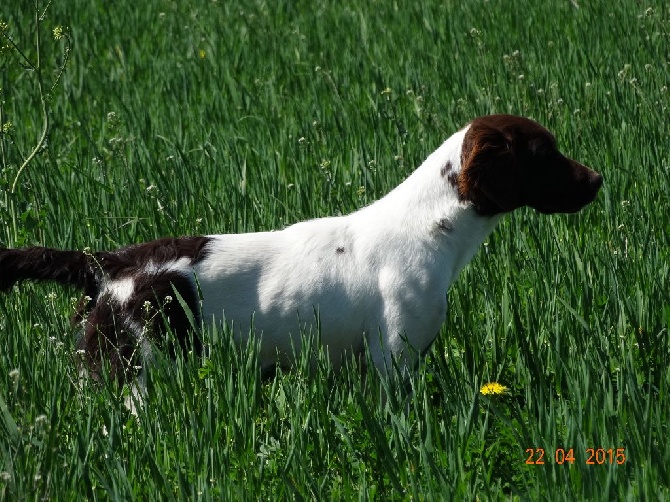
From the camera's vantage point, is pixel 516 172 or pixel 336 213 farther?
pixel 336 213

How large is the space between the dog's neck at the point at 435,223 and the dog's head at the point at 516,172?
0.14 ft

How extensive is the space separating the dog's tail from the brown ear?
1191mm

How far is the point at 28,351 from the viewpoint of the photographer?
3.26m

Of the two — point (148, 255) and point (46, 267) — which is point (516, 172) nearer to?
point (148, 255)

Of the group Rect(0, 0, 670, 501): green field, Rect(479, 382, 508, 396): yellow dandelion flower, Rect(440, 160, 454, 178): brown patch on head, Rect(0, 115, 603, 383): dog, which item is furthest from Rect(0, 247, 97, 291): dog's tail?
Rect(479, 382, 508, 396): yellow dandelion flower

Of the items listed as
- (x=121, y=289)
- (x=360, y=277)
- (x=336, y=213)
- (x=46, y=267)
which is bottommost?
(x=336, y=213)

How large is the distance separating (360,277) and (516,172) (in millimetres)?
593

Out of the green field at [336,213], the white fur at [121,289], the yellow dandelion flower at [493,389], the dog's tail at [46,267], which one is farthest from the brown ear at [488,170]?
the dog's tail at [46,267]

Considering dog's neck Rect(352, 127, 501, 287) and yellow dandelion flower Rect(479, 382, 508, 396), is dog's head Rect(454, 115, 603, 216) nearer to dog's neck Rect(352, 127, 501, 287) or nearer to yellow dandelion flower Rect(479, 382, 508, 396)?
dog's neck Rect(352, 127, 501, 287)

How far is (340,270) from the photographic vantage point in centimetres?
A: 342

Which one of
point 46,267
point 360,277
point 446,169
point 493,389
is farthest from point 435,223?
point 46,267

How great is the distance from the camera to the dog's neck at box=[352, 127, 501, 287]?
3391 millimetres

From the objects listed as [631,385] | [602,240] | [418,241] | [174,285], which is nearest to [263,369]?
[174,285]

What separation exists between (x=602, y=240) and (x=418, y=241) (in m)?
1.25
